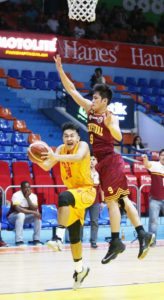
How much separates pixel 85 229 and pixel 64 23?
11.0m

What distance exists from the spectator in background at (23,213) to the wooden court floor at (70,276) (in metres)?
0.47

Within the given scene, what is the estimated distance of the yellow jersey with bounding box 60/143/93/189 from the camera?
7613 mm

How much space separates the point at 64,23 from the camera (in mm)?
24016

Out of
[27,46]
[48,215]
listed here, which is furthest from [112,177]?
[27,46]

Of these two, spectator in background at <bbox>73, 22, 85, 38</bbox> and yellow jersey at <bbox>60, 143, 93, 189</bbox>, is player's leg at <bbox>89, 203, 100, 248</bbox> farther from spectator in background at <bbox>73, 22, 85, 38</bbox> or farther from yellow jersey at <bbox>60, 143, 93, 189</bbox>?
spectator in background at <bbox>73, 22, 85, 38</bbox>

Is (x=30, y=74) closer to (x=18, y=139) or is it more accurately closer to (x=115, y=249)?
(x=18, y=139)

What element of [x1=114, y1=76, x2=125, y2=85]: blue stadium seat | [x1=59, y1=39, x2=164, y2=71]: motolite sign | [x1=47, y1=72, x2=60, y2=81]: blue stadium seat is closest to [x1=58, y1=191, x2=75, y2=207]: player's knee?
[x1=47, y1=72, x2=60, y2=81]: blue stadium seat

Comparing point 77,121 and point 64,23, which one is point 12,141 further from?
point 64,23

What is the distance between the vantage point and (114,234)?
7.73 m

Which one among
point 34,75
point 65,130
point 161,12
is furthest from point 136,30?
point 65,130

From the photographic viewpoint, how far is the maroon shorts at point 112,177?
7.89 m

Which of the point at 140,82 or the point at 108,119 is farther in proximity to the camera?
the point at 140,82

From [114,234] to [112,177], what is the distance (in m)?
0.66

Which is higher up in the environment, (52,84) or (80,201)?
(52,84)
